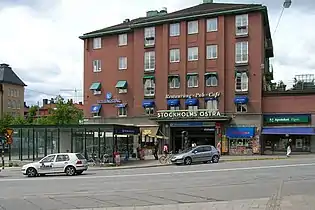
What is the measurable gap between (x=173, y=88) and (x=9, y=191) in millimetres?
43026

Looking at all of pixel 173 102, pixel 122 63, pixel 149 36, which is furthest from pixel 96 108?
pixel 149 36

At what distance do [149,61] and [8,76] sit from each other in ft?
232

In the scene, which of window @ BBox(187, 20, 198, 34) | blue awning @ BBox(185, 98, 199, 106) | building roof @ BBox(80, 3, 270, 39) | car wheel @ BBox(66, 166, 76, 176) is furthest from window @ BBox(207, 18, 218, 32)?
car wheel @ BBox(66, 166, 76, 176)

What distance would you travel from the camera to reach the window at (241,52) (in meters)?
59.6

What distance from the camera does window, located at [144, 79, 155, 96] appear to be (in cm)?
6525

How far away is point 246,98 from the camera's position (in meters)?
58.9

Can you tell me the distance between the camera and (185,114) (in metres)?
61.6

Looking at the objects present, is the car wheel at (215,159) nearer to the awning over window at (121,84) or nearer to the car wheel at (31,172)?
the car wheel at (31,172)

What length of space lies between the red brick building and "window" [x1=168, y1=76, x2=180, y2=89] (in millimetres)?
122

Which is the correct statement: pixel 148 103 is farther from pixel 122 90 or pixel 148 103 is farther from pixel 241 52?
pixel 241 52

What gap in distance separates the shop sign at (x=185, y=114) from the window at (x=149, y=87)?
3375 mm

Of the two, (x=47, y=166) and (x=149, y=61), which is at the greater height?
(x=149, y=61)

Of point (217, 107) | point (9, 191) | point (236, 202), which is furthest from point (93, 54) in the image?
point (236, 202)

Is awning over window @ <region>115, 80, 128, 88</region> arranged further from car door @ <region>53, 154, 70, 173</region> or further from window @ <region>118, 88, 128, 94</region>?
car door @ <region>53, 154, 70, 173</region>
